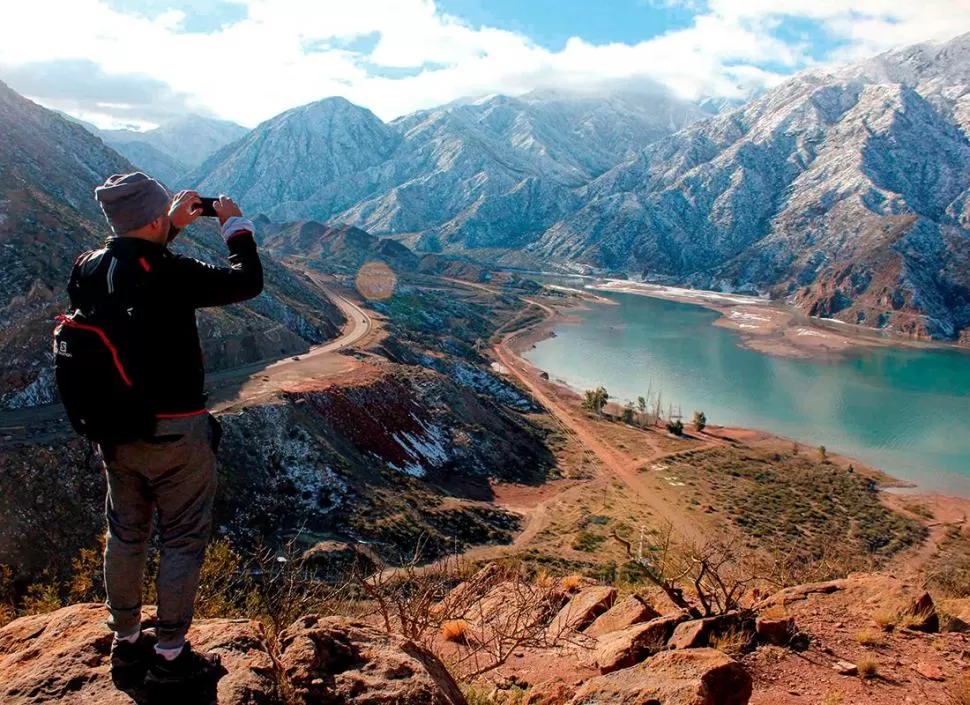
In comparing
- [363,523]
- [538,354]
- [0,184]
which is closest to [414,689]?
[363,523]

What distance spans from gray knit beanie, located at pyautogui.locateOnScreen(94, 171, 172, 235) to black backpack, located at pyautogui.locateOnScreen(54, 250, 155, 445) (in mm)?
302

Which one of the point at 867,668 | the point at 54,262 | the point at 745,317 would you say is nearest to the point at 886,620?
the point at 867,668

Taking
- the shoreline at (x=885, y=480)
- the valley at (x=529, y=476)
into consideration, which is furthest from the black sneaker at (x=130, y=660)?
the shoreline at (x=885, y=480)

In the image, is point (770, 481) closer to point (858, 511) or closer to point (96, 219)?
point (858, 511)

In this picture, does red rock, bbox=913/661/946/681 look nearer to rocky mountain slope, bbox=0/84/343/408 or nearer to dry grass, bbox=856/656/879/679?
dry grass, bbox=856/656/879/679

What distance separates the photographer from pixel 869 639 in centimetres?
643

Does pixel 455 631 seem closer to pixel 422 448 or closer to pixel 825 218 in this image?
pixel 422 448

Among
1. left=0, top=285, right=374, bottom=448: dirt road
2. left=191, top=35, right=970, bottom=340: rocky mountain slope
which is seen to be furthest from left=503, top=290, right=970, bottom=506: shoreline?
left=191, top=35, right=970, bottom=340: rocky mountain slope

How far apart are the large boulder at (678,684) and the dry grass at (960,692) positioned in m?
2.03

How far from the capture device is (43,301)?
28484mm

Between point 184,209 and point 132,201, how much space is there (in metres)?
0.32

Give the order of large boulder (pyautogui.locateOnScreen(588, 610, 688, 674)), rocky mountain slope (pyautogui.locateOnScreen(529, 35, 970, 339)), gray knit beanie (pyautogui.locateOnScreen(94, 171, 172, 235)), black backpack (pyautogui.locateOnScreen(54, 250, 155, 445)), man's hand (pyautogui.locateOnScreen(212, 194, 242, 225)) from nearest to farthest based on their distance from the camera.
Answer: black backpack (pyautogui.locateOnScreen(54, 250, 155, 445)) < gray knit beanie (pyautogui.locateOnScreen(94, 171, 172, 235)) < man's hand (pyautogui.locateOnScreen(212, 194, 242, 225)) < large boulder (pyautogui.locateOnScreen(588, 610, 688, 674)) < rocky mountain slope (pyautogui.locateOnScreen(529, 35, 970, 339))

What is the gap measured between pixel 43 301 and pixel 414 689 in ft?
104

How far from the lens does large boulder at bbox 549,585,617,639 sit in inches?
310
